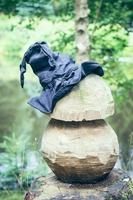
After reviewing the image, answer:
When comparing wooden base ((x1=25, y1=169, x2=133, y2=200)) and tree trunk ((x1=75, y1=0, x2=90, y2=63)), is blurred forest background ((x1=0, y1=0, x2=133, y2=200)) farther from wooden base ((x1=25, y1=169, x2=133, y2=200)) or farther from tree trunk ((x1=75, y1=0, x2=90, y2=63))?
wooden base ((x1=25, y1=169, x2=133, y2=200))

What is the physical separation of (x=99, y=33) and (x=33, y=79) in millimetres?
5719

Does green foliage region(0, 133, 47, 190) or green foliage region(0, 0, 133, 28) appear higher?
green foliage region(0, 0, 133, 28)

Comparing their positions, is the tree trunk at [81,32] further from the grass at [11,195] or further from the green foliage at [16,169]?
the grass at [11,195]

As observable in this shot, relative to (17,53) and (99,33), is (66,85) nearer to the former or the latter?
(99,33)

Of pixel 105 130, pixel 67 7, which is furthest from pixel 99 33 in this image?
pixel 105 130

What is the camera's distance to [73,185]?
3.55 meters

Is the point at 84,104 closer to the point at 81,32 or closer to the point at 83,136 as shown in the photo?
the point at 83,136

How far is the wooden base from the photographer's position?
3.41m

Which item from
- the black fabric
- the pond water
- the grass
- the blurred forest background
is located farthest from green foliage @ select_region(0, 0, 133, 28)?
the black fabric

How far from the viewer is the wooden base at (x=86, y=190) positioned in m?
3.41

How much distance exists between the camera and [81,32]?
5371 millimetres

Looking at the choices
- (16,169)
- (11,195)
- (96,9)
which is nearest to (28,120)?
(16,169)

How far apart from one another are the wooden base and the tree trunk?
2.03m

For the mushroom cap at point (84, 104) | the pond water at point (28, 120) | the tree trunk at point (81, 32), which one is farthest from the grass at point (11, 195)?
the mushroom cap at point (84, 104)
